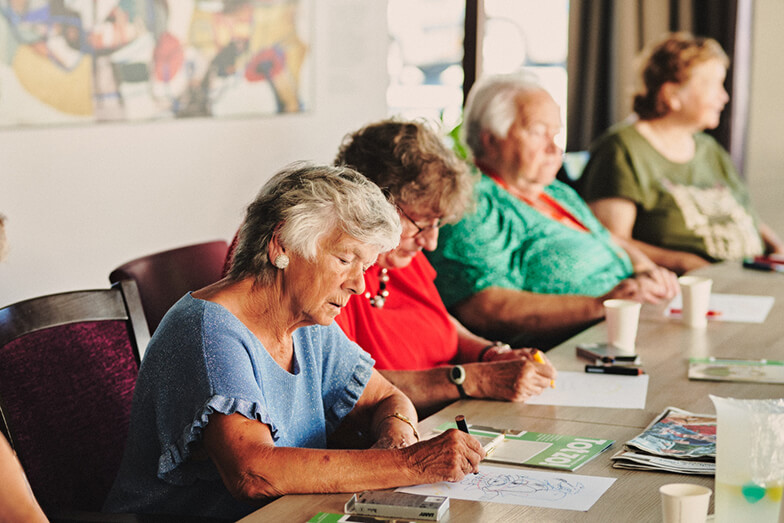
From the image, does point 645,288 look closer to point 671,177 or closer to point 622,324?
point 622,324

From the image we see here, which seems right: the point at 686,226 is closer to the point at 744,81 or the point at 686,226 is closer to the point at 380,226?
the point at 744,81

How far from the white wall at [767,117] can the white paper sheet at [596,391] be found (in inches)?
140

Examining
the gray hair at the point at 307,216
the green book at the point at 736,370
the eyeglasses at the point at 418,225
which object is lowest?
the green book at the point at 736,370

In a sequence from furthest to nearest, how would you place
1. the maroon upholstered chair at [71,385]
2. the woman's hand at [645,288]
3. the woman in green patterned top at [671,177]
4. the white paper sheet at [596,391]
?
the woman in green patterned top at [671,177], the woman's hand at [645,288], the white paper sheet at [596,391], the maroon upholstered chair at [71,385]

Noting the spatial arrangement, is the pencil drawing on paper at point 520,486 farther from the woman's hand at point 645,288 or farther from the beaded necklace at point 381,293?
the woman's hand at point 645,288

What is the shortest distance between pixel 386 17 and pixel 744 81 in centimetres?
211

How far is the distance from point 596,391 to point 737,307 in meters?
1.02

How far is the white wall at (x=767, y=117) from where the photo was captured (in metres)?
5.05

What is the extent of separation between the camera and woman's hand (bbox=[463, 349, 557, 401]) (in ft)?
6.06

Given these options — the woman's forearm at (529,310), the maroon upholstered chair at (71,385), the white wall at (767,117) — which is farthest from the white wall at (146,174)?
the white wall at (767,117)

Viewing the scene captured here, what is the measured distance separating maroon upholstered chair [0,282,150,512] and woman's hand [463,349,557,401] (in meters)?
0.68

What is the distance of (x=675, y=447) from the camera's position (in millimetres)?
1531

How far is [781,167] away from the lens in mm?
5141

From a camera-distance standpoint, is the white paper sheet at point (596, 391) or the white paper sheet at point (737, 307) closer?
the white paper sheet at point (596, 391)
